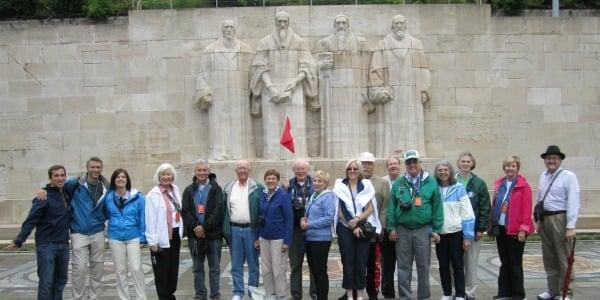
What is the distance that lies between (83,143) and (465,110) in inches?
390

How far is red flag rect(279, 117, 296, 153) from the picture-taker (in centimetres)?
1698

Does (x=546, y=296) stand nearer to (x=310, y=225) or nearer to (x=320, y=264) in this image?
(x=320, y=264)

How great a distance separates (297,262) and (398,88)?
8.85 m

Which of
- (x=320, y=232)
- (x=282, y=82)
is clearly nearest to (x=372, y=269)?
(x=320, y=232)

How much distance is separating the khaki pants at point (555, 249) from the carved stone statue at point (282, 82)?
8.64 meters

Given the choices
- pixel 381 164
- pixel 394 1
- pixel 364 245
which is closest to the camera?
pixel 364 245

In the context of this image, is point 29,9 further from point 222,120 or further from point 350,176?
point 350,176

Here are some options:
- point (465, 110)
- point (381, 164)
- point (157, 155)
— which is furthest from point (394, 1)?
point (157, 155)

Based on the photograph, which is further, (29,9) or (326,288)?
(29,9)

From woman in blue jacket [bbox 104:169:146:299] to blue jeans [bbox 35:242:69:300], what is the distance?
605 mm

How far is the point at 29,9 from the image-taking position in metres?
20.0

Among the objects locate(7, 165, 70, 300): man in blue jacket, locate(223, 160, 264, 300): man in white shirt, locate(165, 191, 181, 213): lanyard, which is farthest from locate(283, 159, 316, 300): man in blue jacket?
locate(7, 165, 70, 300): man in blue jacket

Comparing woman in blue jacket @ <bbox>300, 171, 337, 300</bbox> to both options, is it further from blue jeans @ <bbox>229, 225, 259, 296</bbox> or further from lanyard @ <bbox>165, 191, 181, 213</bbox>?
lanyard @ <bbox>165, 191, 181, 213</bbox>

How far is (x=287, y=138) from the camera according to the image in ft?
55.8
